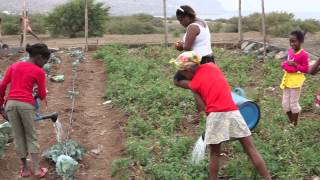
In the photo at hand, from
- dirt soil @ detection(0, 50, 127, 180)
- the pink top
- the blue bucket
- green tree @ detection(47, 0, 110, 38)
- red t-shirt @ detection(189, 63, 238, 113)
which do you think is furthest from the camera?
green tree @ detection(47, 0, 110, 38)

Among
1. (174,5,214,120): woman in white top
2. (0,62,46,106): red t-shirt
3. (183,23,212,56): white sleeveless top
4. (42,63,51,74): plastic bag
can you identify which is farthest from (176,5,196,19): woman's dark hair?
(42,63,51,74): plastic bag

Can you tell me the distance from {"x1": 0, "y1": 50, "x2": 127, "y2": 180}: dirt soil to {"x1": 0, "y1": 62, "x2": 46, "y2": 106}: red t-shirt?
35.8 inches

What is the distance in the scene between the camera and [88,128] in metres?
7.11

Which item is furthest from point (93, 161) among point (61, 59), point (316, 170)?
point (61, 59)

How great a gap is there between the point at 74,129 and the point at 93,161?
1.29 metres

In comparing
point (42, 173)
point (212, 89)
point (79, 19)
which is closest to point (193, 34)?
point (212, 89)

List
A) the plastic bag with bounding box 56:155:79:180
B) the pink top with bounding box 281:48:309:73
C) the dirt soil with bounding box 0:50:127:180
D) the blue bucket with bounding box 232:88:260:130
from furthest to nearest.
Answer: the pink top with bounding box 281:48:309:73, the dirt soil with bounding box 0:50:127:180, the blue bucket with bounding box 232:88:260:130, the plastic bag with bounding box 56:155:79:180

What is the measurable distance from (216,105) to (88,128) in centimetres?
322

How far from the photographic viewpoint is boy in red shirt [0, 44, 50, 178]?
493 centimetres

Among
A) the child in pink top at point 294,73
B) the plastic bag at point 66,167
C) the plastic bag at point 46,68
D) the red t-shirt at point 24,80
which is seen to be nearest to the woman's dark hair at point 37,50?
the red t-shirt at point 24,80

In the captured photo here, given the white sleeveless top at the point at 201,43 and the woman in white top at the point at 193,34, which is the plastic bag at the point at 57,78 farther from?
the white sleeveless top at the point at 201,43

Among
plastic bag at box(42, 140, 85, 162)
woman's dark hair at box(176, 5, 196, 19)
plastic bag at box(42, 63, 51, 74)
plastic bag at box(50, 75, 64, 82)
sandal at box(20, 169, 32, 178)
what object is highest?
woman's dark hair at box(176, 5, 196, 19)

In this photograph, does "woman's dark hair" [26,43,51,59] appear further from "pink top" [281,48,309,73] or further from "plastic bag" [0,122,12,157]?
"pink top" [281,48,309,73]

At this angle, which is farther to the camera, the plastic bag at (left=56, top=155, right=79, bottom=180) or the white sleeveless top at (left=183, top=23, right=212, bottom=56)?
the white sleeveless top at (left=183, top=23, right=212, bottom=56)
